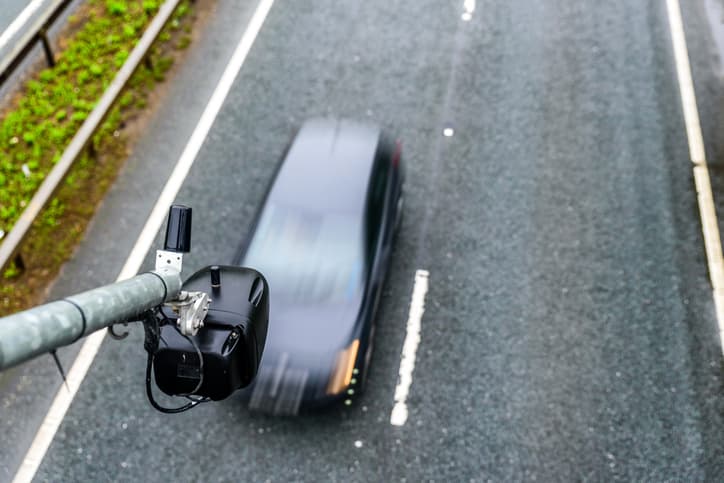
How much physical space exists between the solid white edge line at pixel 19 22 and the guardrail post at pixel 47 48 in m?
0.85

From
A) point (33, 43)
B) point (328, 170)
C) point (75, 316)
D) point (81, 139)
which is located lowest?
point (81, 139)

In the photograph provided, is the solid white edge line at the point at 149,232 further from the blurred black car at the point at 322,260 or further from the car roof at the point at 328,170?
the car roof at the point at 328,170

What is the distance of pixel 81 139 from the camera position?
9750 millimetres

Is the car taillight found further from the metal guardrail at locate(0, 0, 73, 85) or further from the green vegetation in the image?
the metal guardrail at locate(0, 0, 73, 85)

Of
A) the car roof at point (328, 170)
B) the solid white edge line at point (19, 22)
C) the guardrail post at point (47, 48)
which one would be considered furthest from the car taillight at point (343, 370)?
the solid white edge line at point (19, 22)

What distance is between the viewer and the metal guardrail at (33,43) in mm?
10383

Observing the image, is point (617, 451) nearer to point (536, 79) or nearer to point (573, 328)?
point (573, 328)

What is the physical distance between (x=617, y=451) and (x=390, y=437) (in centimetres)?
244

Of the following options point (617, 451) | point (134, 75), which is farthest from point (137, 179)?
point (617, 451)

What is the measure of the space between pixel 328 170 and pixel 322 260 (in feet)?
3.87

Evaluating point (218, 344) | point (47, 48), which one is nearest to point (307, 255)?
point (218, 344)

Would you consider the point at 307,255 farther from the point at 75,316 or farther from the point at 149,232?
the point at 75,316

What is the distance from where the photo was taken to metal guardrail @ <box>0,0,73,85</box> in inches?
409

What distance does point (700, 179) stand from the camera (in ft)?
34.1
